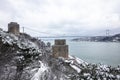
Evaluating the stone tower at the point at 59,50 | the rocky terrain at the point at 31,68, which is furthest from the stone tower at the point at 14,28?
the stone tower at the point at 59,50

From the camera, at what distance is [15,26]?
1006cm

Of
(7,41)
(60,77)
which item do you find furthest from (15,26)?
(60,77)

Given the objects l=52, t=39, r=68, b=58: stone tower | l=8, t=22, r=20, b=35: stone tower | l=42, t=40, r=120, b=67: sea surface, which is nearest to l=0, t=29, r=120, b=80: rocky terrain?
l=52, t=39, r=68, b=58: stone tower

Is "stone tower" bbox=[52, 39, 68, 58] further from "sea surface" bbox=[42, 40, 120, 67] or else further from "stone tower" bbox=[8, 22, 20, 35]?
"sea surface" bbox=[42, 40, 120, 67]

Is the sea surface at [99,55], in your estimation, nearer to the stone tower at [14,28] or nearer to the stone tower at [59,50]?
the stone tower at [59,50]

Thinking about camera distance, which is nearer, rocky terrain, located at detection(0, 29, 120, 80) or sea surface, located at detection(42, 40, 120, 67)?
rocky terrain, located at detection(0, 29, 120, 80)

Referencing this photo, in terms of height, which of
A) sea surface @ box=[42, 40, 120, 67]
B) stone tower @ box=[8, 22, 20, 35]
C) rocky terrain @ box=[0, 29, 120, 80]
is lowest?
sea surface @ box=[42, 40, 120, 67]

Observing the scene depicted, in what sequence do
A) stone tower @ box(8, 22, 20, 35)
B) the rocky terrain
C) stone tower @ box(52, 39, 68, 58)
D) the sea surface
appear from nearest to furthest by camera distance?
the rocky terrain, stone tower @ box(8, 22, 20, 35), stone tower @ box(52, 39, 68, 58), the sea surface

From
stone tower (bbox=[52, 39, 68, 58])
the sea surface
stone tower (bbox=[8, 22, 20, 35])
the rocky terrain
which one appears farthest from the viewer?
the sea surface

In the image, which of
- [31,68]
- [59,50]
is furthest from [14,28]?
[31,68]

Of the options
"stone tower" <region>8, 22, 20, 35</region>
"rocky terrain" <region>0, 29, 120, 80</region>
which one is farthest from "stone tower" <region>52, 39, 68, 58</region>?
"stone tower" <region>8, 22, 20, 35</region>

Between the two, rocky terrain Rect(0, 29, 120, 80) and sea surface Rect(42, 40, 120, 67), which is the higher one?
rocky terrain Rect(0, 29, 120, 80)

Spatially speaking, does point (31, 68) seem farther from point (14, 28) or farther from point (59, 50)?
point (14, 28)

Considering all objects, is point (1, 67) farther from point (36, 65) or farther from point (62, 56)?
point (62, 56)
